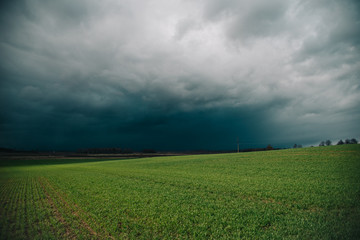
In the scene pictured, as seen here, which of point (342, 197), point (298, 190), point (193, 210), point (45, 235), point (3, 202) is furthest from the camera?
point (3, 202)

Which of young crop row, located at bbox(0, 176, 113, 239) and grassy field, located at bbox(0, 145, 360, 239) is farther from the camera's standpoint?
young crop row, located at bbox(0, 176, 113, 239)

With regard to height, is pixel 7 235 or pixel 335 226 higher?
pixel 335 226

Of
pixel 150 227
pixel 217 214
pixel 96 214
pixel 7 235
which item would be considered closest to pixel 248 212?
pixel 217 214

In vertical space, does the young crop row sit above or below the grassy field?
below

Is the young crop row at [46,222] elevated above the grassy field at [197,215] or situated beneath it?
situated beneath

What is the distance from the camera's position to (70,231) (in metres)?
8.06

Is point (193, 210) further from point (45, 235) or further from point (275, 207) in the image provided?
point (45, 235)

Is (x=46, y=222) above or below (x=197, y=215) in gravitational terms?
below

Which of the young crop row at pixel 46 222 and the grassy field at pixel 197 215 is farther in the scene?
the young crop row at pixel 46 222

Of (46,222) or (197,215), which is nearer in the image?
(197,215)

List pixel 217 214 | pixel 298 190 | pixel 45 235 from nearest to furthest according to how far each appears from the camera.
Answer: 1. pixel 45 235
2. pixel 217 214
3. pixel 298 190

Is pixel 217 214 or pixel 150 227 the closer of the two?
pixel 150 227

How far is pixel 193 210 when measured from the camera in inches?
379

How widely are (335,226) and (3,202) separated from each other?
2172cm
